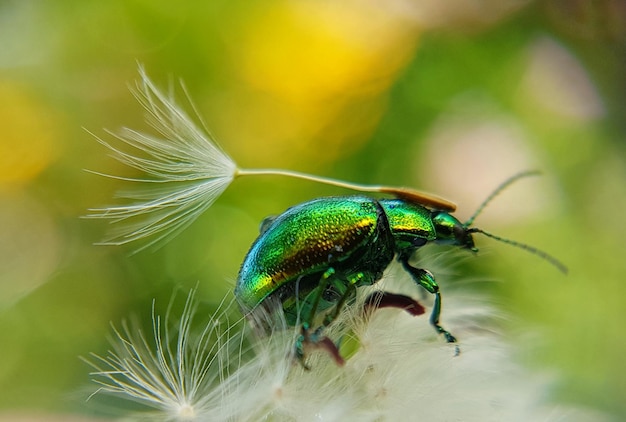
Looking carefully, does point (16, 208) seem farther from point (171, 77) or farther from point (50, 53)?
point (171, 77)

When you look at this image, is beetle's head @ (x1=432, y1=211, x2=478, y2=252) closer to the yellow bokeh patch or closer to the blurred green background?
the blurred green background

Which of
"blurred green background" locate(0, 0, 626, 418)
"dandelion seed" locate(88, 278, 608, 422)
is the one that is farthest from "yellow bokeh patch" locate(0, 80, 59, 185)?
"dandelion seed" locate(88, 278, 608, 422)

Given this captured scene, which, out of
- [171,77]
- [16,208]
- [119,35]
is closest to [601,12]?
[171,77]

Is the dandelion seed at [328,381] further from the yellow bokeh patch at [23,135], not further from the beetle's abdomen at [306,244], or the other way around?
the yellow bokeh patch at [23,135]

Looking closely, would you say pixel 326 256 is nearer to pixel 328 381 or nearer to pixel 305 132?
pixel 328 381

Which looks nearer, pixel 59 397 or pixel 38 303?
pixel 59 397
